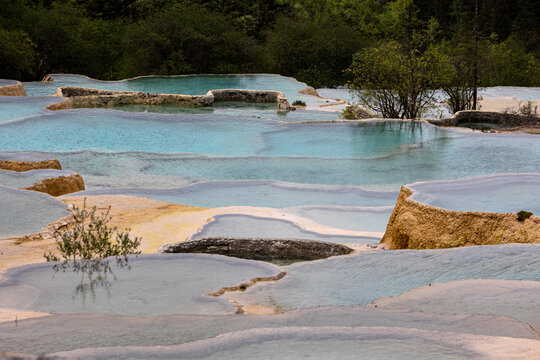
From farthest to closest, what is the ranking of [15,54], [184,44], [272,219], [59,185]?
[184,44] → [15,54] → [59,185] → [272,219]

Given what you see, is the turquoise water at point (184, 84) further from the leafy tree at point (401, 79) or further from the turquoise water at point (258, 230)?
the turquoise water at point (258, 230)

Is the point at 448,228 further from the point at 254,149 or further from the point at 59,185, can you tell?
the point at 254,149

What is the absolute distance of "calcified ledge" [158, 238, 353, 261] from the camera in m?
6.07

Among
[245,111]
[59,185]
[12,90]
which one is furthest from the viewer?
[12,90]

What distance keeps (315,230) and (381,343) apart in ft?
14.0

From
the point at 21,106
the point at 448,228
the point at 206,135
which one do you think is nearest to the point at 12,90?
the point at 21,106

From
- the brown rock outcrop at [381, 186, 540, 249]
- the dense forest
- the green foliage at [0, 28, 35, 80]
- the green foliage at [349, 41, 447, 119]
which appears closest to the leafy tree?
the green foliage at [349, 41, 447, 119]

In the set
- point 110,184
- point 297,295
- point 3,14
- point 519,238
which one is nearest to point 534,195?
point 519,238

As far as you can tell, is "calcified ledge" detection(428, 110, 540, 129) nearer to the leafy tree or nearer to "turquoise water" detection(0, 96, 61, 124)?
the leafy tree

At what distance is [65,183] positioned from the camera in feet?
30.0

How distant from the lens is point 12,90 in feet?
61.5

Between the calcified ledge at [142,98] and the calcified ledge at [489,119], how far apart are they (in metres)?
4.34

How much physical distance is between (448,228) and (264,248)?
1.52 metres

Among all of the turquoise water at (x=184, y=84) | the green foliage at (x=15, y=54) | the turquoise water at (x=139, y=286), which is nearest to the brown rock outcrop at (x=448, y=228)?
the turquoise water at (x=139, y=286)
